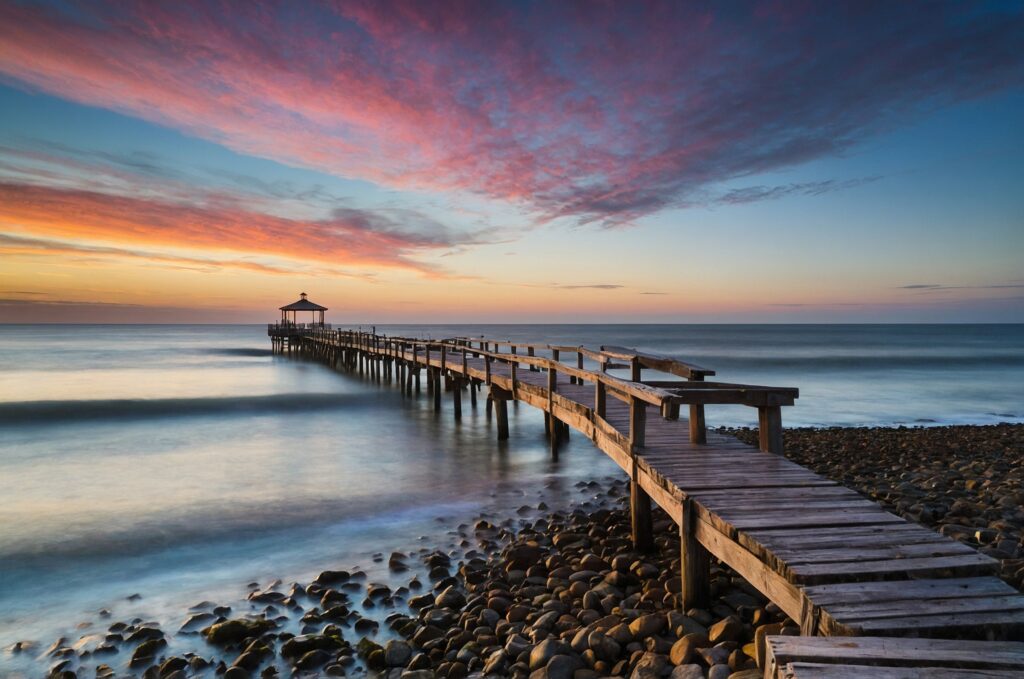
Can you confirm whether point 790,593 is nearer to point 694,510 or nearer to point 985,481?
point 694,510

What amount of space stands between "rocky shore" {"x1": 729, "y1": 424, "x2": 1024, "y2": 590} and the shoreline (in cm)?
4

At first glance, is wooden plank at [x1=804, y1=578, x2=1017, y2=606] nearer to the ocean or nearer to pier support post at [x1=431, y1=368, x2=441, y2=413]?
the ocean

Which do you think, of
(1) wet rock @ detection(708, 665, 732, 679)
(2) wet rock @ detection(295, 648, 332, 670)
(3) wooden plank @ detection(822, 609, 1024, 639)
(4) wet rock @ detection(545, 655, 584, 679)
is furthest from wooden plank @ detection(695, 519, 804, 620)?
(2) wet rock @ detection(295, 648, 332, 670)

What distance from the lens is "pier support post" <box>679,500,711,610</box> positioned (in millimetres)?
4691

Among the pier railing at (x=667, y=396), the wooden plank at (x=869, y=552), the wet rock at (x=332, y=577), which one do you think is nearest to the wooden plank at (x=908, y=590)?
the wooden plank at (x=869, y=552)

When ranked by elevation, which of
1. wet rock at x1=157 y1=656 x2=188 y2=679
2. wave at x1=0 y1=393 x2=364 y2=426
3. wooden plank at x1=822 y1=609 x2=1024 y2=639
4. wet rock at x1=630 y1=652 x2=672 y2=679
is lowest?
wave at x1=0 y1=393 x2=364 y2=426

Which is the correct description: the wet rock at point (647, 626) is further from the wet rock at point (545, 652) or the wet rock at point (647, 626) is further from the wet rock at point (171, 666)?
the wet rock at point (171, 666)

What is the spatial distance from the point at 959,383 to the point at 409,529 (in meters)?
36.1

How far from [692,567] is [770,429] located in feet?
6.72

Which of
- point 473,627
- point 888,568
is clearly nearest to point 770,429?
point 888,568

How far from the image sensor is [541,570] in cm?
650

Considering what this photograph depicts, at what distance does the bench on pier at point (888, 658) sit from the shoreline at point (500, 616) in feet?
2.78

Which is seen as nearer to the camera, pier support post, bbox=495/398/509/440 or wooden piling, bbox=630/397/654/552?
wooden piling, bbox=630/397/654/552

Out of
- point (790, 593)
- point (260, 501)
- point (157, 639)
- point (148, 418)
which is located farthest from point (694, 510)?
point (148, 418)
